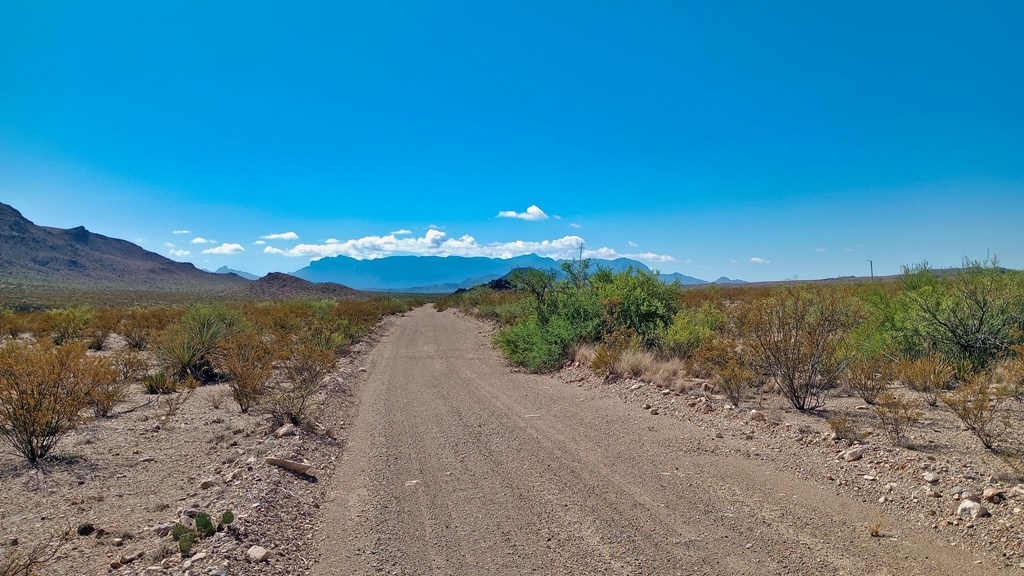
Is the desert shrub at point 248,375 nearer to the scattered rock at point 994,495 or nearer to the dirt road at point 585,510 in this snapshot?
the dirt road at point 585,510

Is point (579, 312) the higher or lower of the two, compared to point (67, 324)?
higher

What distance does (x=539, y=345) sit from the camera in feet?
52.7

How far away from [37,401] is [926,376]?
1349cm

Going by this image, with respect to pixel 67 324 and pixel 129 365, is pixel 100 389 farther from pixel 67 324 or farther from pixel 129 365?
pixel 67 324

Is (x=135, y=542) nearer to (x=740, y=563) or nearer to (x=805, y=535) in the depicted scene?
(x=740, y=563)

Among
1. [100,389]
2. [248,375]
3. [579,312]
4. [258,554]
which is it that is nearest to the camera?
[258,554]

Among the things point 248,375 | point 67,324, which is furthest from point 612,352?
point 67,324

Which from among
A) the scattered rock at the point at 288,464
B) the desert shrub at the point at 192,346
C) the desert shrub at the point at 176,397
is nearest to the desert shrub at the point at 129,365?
the desert shrub at the point at 192,346

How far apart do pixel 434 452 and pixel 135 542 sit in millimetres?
3675

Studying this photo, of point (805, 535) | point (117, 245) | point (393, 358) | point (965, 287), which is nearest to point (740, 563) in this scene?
point (805, 535)

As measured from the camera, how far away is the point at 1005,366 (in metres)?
A: 8.92

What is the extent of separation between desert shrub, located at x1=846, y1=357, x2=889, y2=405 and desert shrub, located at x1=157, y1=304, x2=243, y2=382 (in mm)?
14494

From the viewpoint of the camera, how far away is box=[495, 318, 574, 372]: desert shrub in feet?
51.2

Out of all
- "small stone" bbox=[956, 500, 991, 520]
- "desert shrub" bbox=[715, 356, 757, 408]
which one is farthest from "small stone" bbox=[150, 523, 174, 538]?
"desert shrub" bbox=[715, 356, 757, 408]
